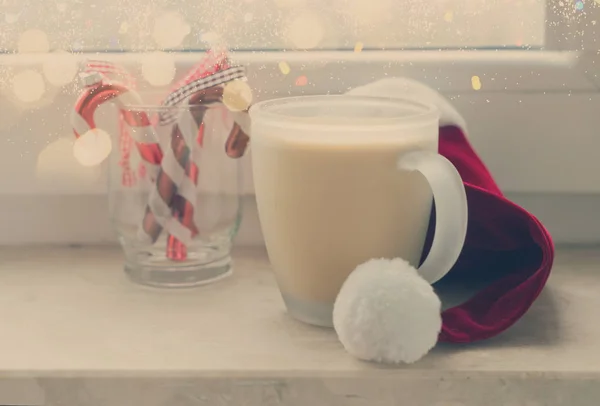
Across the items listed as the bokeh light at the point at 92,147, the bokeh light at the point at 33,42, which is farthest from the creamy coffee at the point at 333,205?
the bokeh light at the point at 33,42

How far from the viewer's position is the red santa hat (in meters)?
0.45

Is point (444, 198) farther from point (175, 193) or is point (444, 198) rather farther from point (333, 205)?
point (175, 193)

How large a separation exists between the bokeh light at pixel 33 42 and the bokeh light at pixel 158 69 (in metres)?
0.11

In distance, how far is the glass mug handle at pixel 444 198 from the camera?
1.57 feet

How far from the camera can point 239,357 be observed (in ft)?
1.53

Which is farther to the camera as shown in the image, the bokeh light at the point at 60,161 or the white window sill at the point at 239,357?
the bokeh light at the point at 60,161

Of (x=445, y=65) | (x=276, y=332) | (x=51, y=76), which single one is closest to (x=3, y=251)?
(x=51, y=76)

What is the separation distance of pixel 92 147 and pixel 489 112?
375 millimetres

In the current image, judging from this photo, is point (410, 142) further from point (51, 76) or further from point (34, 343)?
point (51, 76)

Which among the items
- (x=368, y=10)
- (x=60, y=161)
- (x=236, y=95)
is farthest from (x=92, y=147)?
(x=368, y=10)

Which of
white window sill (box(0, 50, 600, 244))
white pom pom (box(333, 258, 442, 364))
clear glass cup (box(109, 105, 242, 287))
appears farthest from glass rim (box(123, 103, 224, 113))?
white pom pom (box(333, 258, 442, 364))

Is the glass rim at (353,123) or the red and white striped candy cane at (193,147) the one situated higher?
the glass rim at (353,123)

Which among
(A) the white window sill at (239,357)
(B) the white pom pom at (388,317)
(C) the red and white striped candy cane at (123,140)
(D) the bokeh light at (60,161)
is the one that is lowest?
(A) the white window sill at (239,357)

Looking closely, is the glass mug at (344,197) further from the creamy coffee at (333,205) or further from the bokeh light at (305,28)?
the bokeh light at (305,28)
